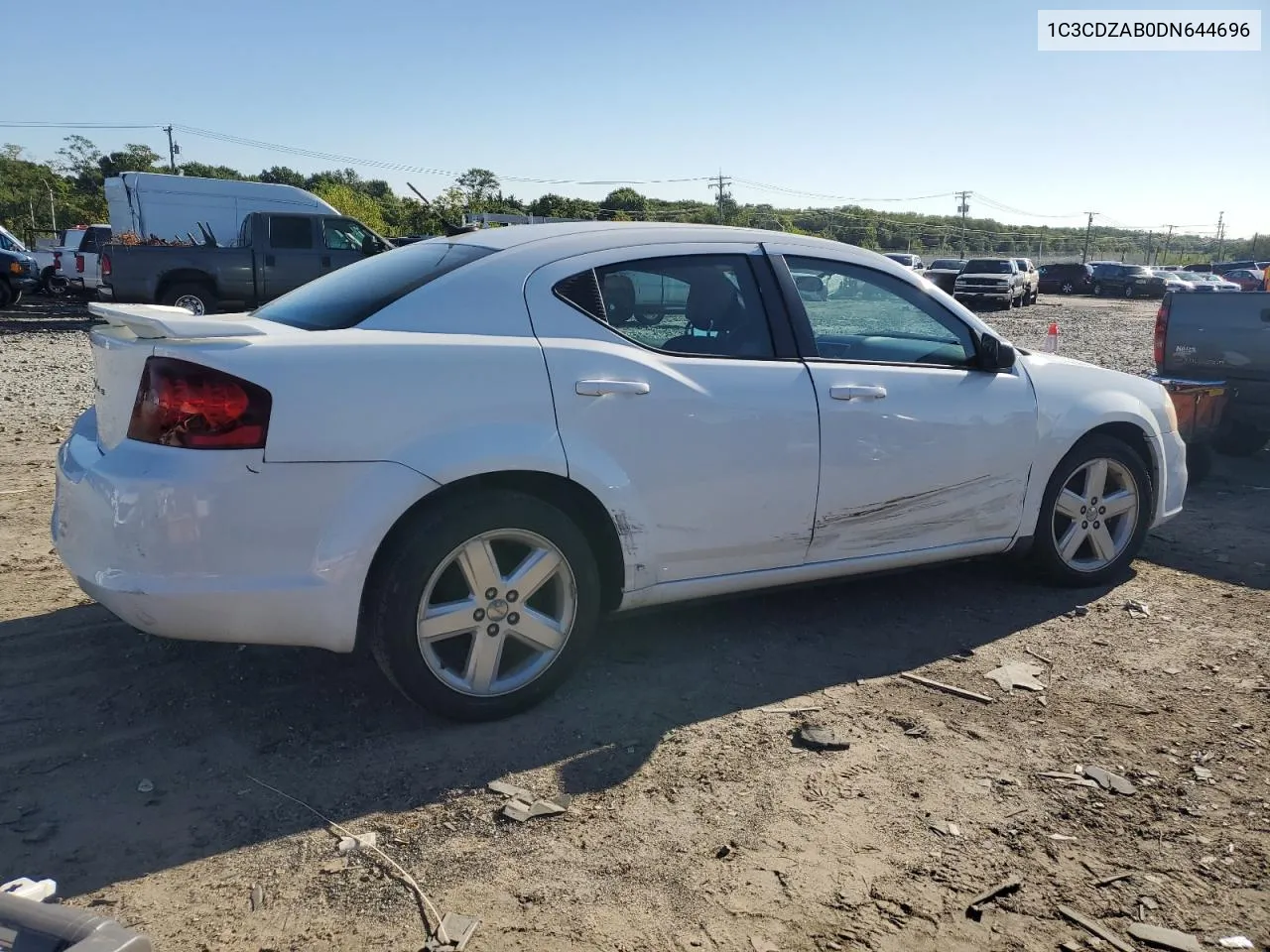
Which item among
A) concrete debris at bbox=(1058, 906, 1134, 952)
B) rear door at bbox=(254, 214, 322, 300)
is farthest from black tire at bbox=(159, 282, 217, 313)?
concrete debris at bbox=(1058, 906, 1134, 952)

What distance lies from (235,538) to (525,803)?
1129mm

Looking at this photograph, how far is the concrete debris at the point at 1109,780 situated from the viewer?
3098mm

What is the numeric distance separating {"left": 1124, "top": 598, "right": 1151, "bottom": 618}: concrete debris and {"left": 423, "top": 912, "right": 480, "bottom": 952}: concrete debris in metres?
3.45

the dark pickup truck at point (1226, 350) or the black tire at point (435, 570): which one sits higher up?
the dark pickup truck at point (1226, 350)

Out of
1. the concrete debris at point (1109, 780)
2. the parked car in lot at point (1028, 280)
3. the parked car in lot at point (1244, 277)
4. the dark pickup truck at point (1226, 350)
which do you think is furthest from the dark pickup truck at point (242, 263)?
the parked car in lot at point (1244, 277)

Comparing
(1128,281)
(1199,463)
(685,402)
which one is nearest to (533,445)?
(685,402)

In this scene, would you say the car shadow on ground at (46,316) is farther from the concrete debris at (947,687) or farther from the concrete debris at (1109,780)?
the concrete debris at (1109,780)

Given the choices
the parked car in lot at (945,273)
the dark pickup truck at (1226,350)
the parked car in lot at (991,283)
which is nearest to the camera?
the dark pickup truck at (1226,350)

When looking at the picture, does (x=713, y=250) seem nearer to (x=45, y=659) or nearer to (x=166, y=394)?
(x=166, y=394)

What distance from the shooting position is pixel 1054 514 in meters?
4.70

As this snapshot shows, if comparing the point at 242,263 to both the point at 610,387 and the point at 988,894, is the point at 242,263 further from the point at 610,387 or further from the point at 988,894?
the point at 988,894

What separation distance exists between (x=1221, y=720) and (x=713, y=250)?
2.48 metres

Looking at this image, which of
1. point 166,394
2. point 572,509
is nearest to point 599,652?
point 572,509

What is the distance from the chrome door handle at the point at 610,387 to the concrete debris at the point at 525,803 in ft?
4.16
